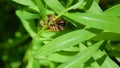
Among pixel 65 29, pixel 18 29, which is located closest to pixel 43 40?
pixel 65 29

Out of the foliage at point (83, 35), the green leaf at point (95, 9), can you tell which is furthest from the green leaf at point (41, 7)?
the green leaf at point (95, 9)

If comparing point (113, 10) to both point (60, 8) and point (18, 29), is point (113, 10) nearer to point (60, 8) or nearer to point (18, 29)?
point (60, 8)

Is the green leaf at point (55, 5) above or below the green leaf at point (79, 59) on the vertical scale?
above

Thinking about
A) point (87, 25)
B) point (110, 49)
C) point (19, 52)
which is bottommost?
point (19, 52)

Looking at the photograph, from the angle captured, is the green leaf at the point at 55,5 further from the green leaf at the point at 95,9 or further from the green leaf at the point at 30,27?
the green leaf at the point at 30,27

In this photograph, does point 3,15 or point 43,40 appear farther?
point 3,15

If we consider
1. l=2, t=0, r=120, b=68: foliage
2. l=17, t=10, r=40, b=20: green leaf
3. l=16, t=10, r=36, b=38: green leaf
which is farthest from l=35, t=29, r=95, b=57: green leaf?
l=16, t=10, r=36, b=38: green leaf

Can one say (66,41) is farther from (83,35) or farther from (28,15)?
(28,15)

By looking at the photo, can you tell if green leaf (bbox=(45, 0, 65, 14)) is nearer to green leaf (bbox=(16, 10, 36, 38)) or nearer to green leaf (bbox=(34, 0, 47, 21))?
green leaf (bbox=(34, 0, 47, 21))

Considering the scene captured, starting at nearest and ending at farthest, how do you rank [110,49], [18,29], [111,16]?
[111,16], [110,49], [18,29]

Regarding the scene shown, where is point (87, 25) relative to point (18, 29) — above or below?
above
